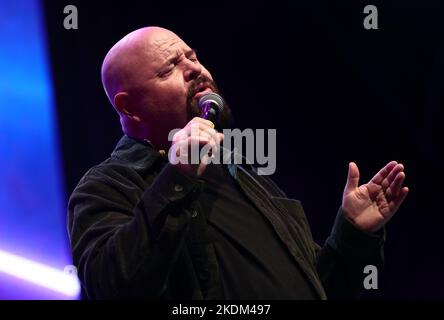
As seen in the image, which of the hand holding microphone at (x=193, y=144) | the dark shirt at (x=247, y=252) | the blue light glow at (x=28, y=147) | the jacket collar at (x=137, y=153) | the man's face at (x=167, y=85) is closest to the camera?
the hand holding microphone at (x=193, y=144)

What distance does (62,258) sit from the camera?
93.1 inches

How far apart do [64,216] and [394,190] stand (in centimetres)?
136

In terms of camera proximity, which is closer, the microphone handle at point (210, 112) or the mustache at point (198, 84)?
the microphone handle at point (210, 112)

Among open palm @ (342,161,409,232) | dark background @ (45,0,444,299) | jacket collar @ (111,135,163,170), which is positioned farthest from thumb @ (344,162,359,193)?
dark background @ (45,0,444,299)

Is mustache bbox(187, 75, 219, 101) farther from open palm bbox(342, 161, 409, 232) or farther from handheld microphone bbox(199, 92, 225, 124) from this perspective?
open palm bbox(342, 161, 409, 232)

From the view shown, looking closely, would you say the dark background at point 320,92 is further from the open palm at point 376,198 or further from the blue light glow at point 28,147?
the open palm at point 376,198

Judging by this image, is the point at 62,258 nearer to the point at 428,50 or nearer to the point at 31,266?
the point at 31,266

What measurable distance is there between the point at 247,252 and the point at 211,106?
35cm

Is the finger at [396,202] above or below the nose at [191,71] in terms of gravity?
below

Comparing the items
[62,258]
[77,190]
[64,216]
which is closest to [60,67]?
[64,216]

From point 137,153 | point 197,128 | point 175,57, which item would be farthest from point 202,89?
point 197,128

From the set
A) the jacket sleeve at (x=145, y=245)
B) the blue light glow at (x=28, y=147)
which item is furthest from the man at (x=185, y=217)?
the blue light glow at (x=28, y=147)

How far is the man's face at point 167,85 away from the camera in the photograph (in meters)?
1.58

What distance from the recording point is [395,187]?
1.58 meters
